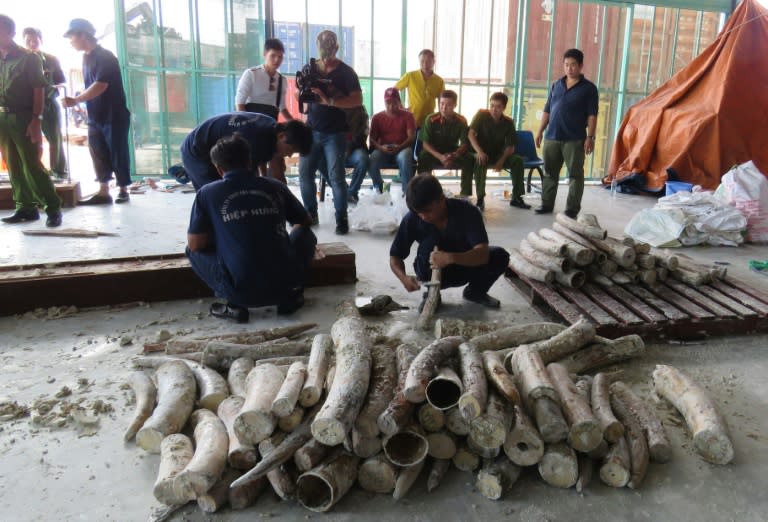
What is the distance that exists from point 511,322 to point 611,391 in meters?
1.06

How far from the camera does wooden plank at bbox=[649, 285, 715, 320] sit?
3129mm

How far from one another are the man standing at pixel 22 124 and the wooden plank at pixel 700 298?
503cm

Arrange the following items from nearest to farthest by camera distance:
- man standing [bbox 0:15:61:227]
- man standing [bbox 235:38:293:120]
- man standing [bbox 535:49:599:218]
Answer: man standing [bbox 0:15:61:227] < man standing [bbox 235:38:293:120] < man standing [bbox 535:49:599:218]

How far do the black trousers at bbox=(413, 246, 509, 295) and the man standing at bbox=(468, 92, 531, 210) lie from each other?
3333mm

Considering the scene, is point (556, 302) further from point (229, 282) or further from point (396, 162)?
point (396, 162)

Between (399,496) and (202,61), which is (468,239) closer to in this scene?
(399,496)

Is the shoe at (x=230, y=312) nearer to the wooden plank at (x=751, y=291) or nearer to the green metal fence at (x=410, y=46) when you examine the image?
the wooden plank at (x=751, y=291)

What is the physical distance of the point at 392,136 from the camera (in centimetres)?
679

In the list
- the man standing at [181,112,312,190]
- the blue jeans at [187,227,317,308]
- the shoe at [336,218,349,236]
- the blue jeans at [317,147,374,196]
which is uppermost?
the man standing at [181,112,312,190]

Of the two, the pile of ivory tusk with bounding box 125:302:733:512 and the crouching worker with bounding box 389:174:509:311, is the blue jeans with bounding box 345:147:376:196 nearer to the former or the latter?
the crouching worker with bounding box 389:174:509:311

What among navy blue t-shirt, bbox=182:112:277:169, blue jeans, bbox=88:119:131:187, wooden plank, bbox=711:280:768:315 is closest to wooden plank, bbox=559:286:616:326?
wooden plank, bbox=711:280:768:315

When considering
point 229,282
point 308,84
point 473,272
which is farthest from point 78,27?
point 473,272

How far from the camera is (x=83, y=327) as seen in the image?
318 centimetres

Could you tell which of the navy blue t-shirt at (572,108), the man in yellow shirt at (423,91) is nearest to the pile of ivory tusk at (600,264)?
the navy blue t-shirt at (572,108)
